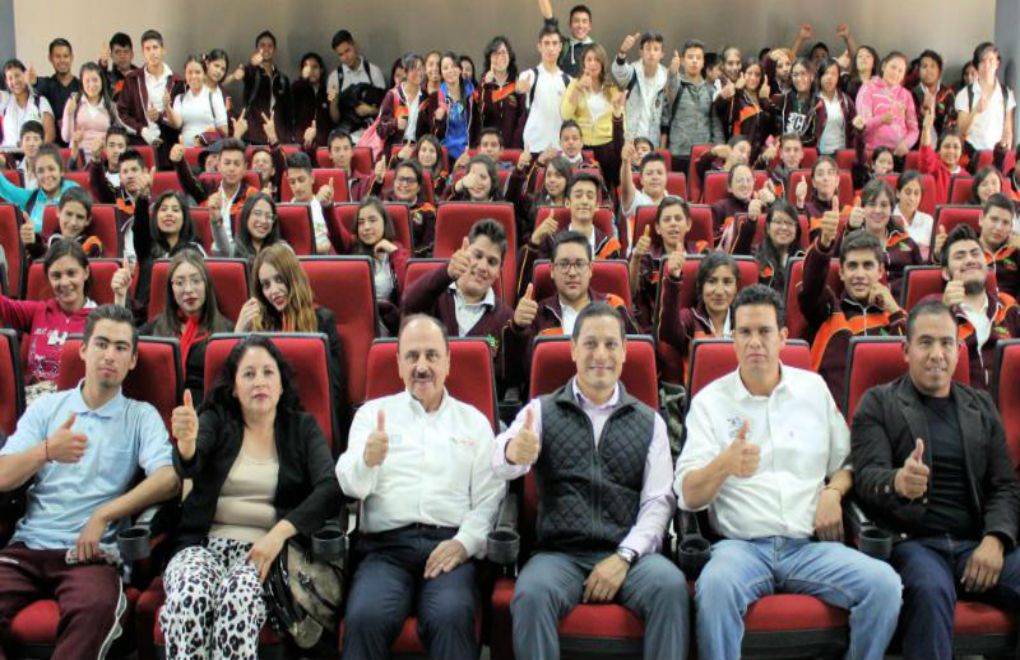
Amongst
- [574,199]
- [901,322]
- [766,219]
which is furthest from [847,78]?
[901,322]

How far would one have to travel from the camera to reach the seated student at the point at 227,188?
414 centimetres

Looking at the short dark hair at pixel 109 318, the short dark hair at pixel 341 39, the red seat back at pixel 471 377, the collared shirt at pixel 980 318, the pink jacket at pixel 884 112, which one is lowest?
the red seat back at pixel 471 377

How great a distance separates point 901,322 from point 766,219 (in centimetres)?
108

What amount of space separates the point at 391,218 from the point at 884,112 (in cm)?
339

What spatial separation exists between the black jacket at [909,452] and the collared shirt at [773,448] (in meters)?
0.08

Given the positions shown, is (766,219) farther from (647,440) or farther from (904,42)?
(904,42)

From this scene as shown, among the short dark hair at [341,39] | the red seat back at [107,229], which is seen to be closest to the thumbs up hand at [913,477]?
the red seat back at [107,229]

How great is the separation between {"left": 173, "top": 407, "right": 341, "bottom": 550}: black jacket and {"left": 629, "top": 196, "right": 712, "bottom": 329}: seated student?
162cm

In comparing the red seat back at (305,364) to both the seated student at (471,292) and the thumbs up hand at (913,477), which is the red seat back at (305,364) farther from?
the thumbs up hand at (913,477)

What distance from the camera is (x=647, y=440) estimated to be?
2.36m

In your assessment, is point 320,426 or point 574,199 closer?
point 320,426

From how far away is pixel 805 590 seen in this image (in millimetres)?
2170

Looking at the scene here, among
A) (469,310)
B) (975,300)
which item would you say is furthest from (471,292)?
(975,300)

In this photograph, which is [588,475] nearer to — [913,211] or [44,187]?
[913,211]
